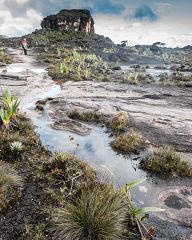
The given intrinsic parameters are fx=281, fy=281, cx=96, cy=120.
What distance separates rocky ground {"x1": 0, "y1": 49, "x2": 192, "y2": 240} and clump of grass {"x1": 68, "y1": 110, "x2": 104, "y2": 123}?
1.75 ft

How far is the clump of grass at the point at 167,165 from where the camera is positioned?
1084cm

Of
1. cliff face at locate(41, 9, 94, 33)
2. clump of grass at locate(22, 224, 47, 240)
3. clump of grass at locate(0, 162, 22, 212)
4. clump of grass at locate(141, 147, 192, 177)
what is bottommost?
clump of grass at locate(141, 147, 192, 177)

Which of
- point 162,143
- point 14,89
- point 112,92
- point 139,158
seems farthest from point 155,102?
point 14,89

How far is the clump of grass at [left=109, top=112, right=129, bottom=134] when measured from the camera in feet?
50.4

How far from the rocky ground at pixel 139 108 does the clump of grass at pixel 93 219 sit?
1535 mm

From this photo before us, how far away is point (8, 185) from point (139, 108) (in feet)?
41.8

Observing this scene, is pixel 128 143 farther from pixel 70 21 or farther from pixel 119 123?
pixel 70 21

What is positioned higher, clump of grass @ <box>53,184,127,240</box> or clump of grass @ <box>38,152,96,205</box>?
clump of grass @ <box>53,184,127,240</box>

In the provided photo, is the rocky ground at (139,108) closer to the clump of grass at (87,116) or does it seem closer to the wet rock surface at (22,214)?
the clump of grass at (87,116)

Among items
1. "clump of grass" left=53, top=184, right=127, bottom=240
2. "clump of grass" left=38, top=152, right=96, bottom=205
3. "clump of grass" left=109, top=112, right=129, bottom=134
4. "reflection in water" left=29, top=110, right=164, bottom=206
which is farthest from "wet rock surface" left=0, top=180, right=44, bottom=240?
"clump of grass" left=109, top=112, right=129, bottom=134

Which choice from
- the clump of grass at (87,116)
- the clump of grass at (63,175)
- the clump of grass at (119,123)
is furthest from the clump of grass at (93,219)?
the clump of grass at (87,116)

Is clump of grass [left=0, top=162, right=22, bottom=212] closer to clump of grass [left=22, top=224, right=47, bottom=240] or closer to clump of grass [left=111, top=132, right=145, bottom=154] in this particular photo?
clump of grass [left=22, top=224, right=47, bottom=240]

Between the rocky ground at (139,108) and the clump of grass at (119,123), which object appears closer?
the rocky ground at (139,108)

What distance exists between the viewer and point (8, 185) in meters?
8.35
